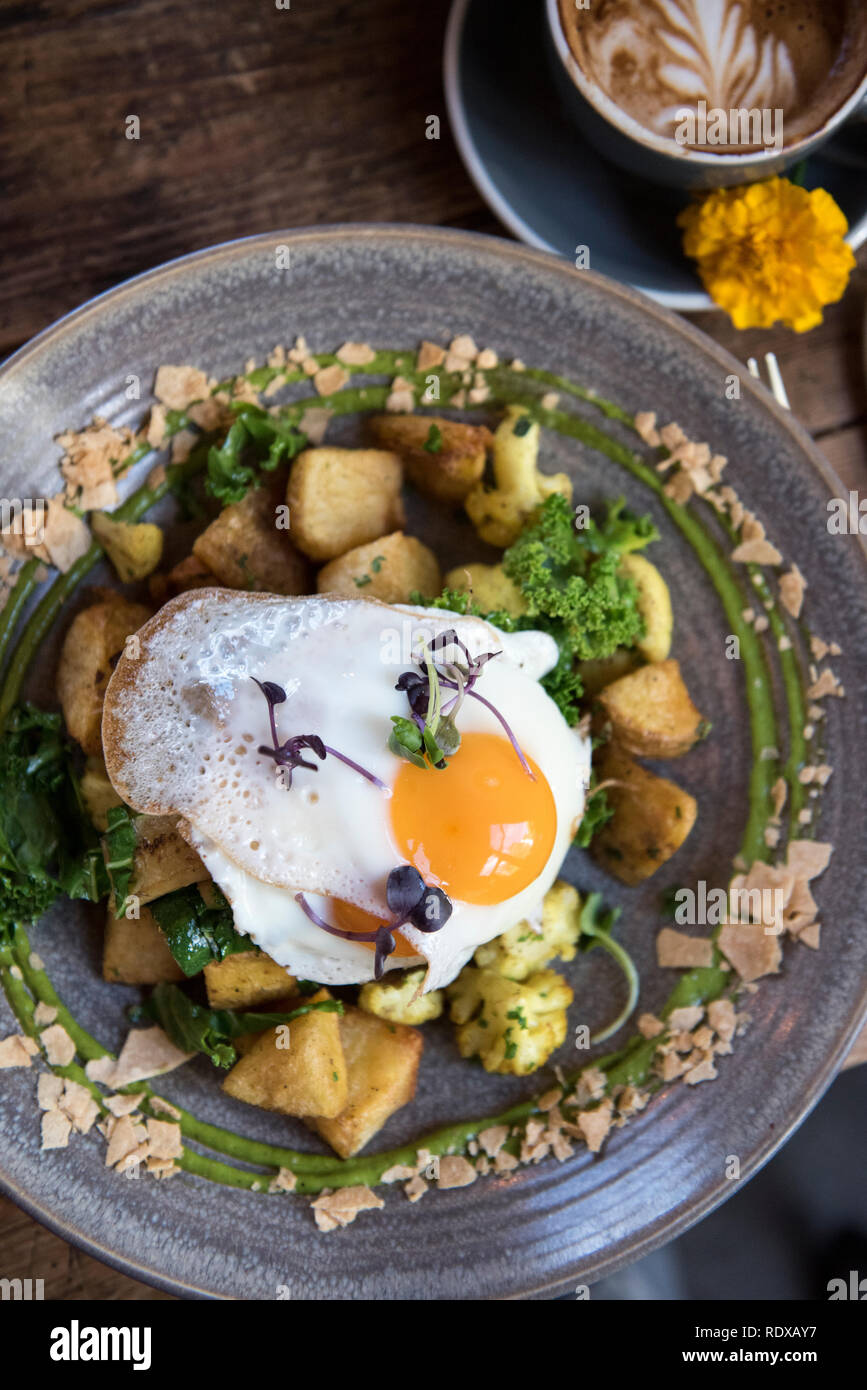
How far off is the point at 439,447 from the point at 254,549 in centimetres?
51

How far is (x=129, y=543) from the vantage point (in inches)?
92.8

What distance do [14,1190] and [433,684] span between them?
1519 millimetres

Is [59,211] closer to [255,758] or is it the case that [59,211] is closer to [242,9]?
[242,9]

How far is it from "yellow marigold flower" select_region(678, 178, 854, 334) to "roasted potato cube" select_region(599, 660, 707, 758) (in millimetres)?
887

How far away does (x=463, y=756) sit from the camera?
81.2 inches

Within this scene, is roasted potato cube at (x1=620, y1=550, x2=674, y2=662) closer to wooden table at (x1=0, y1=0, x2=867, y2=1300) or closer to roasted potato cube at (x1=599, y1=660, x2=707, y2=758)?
roasted potato cube at (x1=599, y1=660, x2=707, y2=758)

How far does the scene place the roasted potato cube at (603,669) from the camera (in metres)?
2.49

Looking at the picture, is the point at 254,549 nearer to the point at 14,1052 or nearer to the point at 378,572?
the point at 378,572

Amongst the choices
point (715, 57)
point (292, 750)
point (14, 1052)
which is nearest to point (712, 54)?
point (715, 57)

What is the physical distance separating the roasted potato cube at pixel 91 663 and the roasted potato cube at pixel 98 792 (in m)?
0.04

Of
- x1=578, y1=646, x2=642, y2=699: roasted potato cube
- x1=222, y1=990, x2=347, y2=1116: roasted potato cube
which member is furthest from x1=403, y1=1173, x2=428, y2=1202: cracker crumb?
x1=578, y1=646, x2=642, y2=699: roasted potato cube

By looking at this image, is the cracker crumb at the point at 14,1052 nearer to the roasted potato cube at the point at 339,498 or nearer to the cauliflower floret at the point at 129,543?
the cauliflower floret at the point at 129,543
